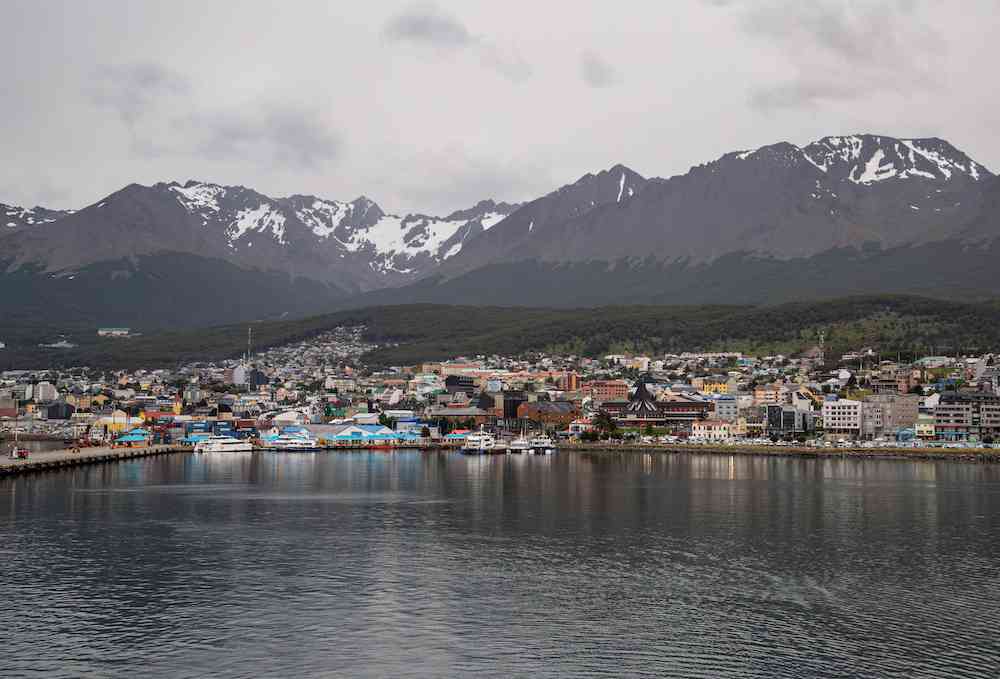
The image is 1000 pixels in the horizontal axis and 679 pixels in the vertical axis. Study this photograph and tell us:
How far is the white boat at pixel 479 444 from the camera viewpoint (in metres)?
132

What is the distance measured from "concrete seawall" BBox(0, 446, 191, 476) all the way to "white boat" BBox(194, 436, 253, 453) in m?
3.14

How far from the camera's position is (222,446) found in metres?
135

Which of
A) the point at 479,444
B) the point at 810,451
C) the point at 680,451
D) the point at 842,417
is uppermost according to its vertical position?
the point at 842,417

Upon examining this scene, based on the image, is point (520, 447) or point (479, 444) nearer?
point (479, 444)

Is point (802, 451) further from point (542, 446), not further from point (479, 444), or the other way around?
point (479, 444)

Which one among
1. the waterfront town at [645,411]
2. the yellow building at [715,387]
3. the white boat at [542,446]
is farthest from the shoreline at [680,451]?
the yellow building at [715,387]

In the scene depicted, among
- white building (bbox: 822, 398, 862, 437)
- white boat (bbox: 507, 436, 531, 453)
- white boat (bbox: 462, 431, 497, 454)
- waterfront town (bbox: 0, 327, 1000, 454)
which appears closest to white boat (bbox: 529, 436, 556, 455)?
white boat (bbox: 507, 436, 531, 453)

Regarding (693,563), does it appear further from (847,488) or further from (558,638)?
(847,488)

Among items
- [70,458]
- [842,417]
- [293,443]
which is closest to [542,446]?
[293,443]

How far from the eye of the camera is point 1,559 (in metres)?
41.5

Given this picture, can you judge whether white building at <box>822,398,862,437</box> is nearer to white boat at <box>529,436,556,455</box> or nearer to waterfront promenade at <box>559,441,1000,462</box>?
waterfront promenade at <box>559,441,1000,462</box>

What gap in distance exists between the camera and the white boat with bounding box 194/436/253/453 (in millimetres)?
134000

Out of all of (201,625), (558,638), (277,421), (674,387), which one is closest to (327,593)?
(201,625)

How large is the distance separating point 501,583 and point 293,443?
106m
